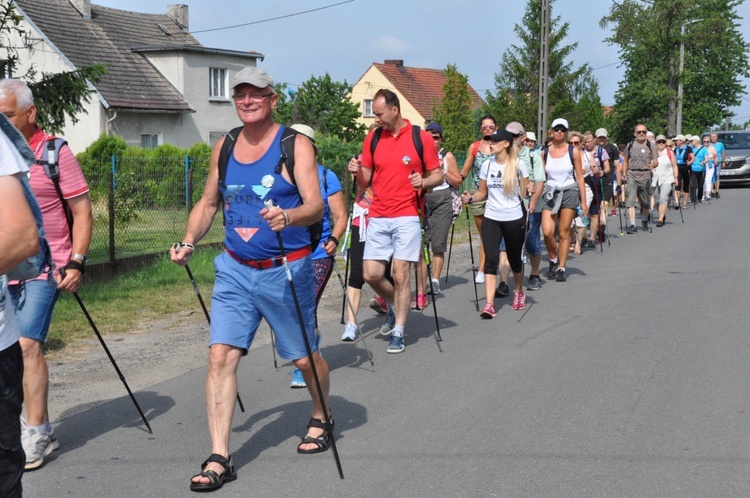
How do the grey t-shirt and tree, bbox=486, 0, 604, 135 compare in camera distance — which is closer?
the grey t-shirt

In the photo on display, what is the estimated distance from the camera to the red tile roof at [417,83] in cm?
7162

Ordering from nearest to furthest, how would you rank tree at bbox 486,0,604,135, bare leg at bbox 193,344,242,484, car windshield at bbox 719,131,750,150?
bare leg at bbox 193,344,242,484 < car windshield at bbox 719,131,750,150 < tree at bbox 486,0,604,135

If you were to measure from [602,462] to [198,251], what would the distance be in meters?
10.4

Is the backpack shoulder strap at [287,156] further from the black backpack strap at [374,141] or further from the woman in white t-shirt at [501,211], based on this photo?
the woman in white t-shirt at [501,211]

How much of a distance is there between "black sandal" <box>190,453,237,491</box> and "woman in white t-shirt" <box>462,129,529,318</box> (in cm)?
527

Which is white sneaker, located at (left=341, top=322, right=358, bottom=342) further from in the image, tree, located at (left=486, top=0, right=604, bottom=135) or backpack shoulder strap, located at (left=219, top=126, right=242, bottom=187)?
tree, located at (left=486, top=0, right=604, bottom=135)

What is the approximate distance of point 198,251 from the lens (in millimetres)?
14984

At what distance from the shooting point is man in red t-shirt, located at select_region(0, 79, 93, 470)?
5223mm

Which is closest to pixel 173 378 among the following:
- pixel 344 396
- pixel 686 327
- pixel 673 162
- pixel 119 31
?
pixel 344 396

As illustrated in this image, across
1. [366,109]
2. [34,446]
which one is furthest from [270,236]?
[366,109]

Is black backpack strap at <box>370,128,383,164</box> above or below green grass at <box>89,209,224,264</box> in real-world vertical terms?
above

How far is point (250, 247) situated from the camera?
5.13m

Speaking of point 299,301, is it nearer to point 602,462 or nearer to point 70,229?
point 70,229

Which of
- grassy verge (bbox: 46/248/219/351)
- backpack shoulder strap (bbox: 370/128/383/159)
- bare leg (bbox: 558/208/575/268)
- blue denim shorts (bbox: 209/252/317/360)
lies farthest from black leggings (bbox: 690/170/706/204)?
blue denim shorts (bbox: 209/252/317/360)
